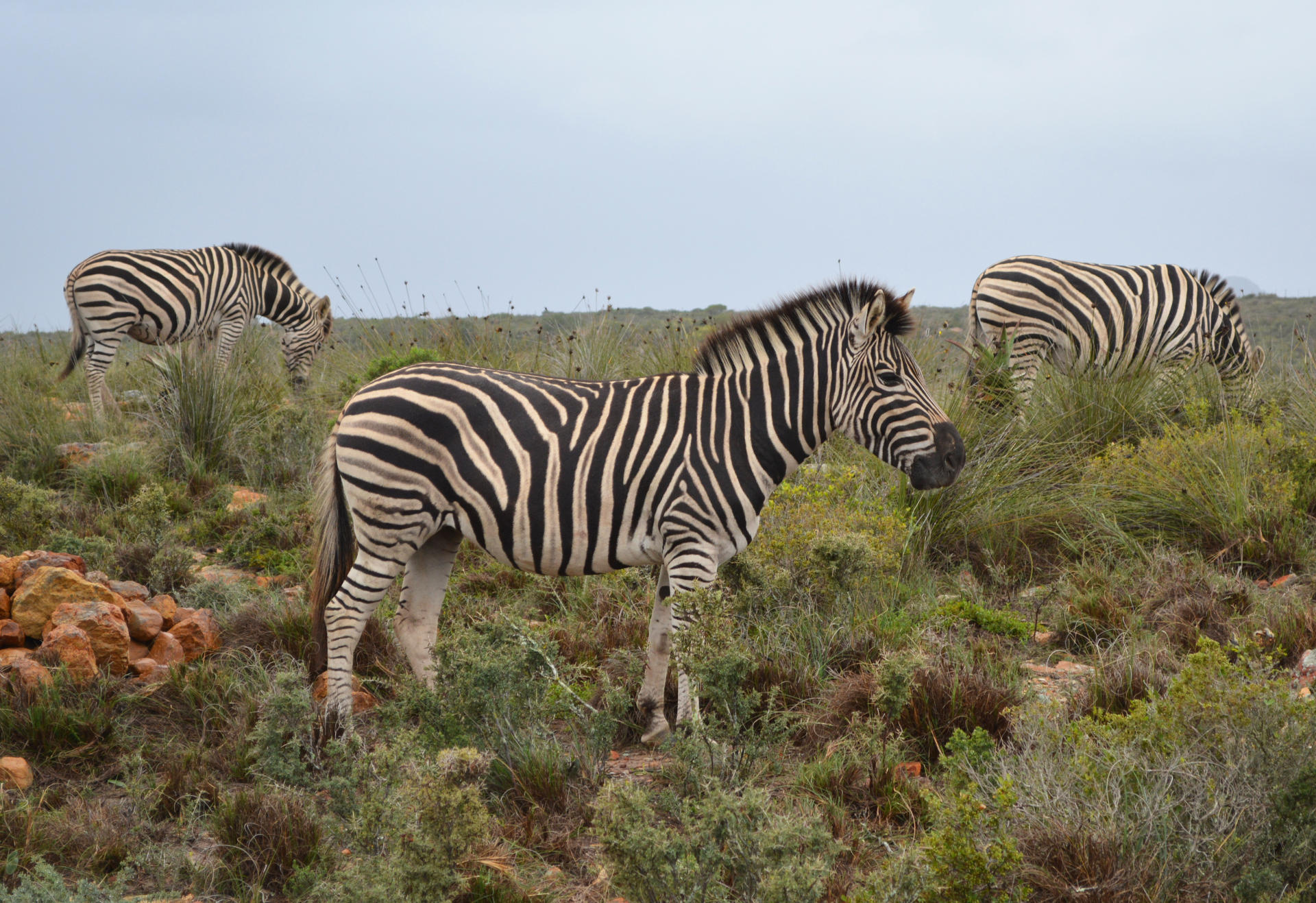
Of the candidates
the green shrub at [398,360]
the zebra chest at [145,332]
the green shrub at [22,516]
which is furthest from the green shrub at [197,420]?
the zebra chest at [145,332]

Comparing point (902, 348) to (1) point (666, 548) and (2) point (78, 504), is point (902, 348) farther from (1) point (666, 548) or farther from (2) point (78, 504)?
(2) point (78, 504)

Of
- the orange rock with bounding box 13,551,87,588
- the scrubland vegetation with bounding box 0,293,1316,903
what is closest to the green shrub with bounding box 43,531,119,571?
the scrubland vegetation with bounding box 0,293,1316,903

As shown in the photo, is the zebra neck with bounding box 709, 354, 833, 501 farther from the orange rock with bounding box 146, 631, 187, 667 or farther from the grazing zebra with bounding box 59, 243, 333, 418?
the grazing zebra with bounding box 59, 243, 333, 418

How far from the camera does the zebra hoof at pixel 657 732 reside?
193 inches

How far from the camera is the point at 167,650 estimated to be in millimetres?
5438

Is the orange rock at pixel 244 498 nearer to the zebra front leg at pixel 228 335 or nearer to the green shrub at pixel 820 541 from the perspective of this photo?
the zebra front leg at pixel 228 335

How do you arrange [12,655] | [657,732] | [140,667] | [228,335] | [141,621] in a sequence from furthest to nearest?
[228,335] < [141,621] < [140,667] < [12,655] < [657,732]

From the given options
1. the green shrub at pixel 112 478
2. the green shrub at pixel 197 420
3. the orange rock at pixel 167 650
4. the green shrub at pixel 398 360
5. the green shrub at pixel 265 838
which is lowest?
the green shrub at pixel 265 838

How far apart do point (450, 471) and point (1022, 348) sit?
728 centimetres

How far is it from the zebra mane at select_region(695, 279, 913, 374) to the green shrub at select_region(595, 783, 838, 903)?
251 centimetres

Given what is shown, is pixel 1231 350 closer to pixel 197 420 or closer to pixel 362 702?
pixel 362 702

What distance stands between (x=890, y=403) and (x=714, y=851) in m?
2.61

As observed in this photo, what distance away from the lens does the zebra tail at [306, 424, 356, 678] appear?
510 cm

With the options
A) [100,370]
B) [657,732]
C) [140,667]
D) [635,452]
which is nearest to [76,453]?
[100,370]
